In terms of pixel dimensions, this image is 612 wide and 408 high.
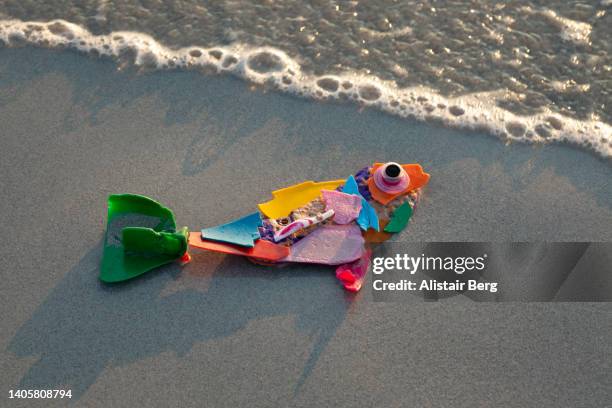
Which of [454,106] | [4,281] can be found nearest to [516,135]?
[454,106]

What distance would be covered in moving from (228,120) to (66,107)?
0.77m

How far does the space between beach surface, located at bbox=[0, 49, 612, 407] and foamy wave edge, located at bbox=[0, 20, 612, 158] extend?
8 cm

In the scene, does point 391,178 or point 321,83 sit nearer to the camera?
point 391,178

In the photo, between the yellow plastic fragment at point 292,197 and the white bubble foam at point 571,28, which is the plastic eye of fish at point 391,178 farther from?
the white bubble foam at point 571,28

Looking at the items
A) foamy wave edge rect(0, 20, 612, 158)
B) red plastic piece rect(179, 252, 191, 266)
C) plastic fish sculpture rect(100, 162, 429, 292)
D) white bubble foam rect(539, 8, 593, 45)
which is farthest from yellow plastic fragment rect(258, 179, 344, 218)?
white bubble foam rect(539, 8, 593, 45)

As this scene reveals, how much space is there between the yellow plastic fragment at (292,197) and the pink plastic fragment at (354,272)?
34 cm

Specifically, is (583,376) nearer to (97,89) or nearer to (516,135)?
(516,135)

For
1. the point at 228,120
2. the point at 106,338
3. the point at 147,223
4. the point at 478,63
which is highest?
the point at 478,63

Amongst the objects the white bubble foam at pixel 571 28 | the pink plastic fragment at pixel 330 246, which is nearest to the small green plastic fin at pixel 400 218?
the pink plastic fragment at pixel 330 246

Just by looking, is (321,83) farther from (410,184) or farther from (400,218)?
(400,218)

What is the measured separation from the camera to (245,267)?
252 cm

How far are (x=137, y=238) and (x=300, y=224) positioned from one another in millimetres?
658

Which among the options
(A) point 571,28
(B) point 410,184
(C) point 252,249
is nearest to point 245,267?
(C) point 252,249

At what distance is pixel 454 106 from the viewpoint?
9.83 feet
